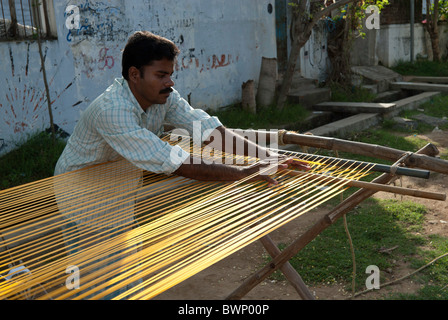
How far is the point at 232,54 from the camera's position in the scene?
7.36m

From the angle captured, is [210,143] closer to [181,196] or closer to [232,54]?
[181,196]

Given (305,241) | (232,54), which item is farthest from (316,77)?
(305,241)

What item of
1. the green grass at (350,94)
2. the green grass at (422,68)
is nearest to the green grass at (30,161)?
the green grass at (350,94)

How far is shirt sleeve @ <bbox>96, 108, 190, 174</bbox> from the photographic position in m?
2.04

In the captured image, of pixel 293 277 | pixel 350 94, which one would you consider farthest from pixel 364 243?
pixel 350 94

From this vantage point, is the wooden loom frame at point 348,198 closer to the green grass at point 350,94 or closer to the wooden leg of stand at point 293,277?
the wooden leg of stand at point 293,277

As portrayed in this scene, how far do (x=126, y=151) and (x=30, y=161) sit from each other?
8.88ft

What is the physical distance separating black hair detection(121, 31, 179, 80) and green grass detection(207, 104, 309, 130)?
14.0ft

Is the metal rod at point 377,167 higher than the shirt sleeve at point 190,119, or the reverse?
the shirt sleeve at point 190,119

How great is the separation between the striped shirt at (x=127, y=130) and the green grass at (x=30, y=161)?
2.04m

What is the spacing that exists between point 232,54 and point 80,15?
2.76m

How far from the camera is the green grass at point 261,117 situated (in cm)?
666

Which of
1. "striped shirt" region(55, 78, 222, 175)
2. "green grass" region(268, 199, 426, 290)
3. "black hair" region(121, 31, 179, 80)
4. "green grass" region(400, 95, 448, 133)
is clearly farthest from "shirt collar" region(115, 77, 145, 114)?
"green grass" region(400, 95, 448, 133)

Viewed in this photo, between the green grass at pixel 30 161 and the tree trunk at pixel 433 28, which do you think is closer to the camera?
the green grass at pixel 30 161
